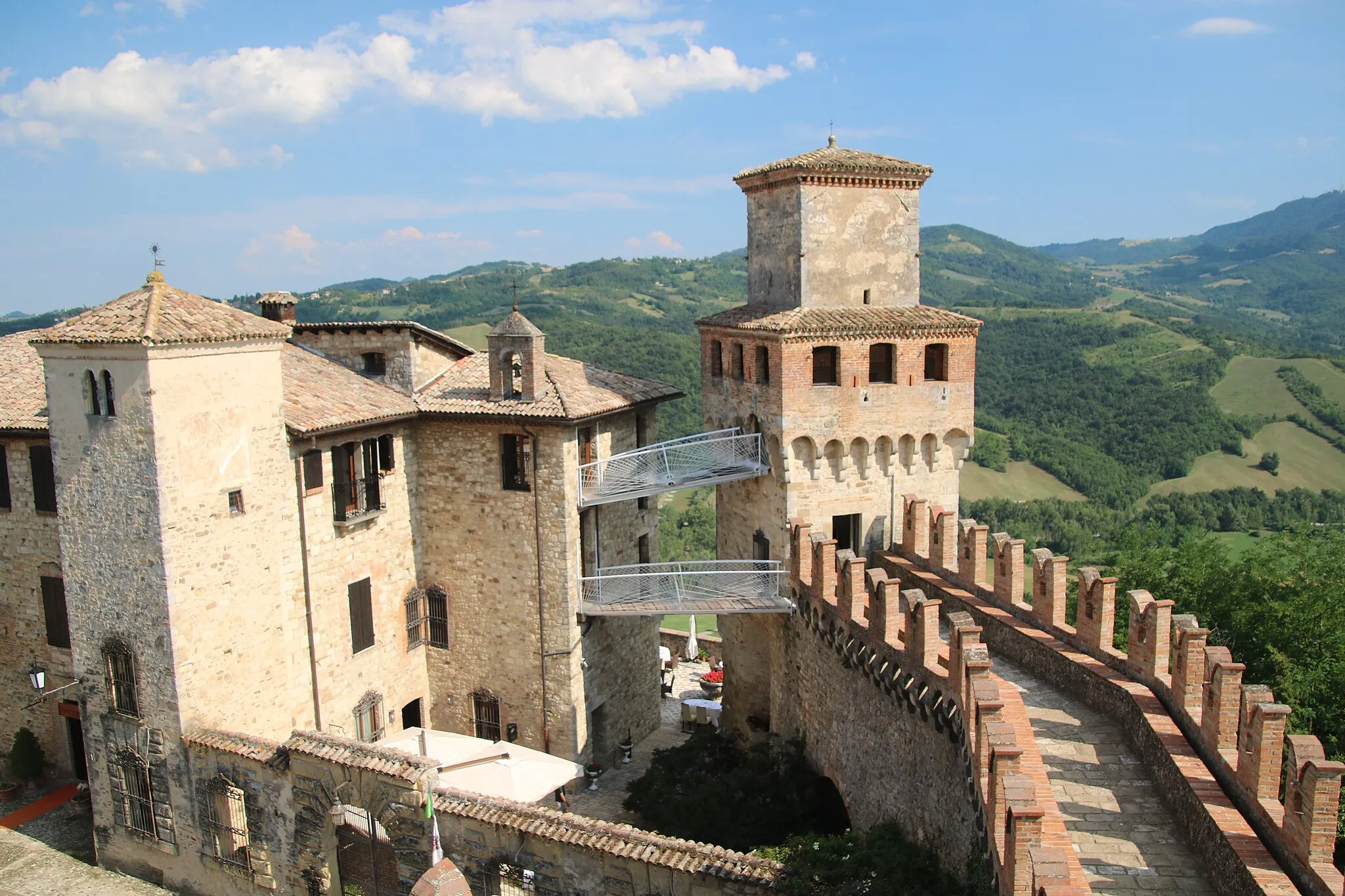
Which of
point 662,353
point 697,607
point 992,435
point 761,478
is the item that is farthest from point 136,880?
point 992,435

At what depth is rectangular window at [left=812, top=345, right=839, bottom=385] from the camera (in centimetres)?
2103

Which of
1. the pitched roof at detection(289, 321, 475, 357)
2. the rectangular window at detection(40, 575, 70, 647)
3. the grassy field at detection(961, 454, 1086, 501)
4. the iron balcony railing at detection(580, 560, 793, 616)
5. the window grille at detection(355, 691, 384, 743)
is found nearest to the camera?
the iron balcony railing at detection(580, 560, 793, 616)

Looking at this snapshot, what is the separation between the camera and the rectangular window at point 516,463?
21.0 m

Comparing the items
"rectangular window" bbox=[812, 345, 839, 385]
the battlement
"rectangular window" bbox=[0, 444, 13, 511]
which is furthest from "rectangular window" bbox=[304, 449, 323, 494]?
the battlement

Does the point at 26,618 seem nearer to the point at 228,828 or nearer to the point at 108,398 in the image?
the point at 228,828

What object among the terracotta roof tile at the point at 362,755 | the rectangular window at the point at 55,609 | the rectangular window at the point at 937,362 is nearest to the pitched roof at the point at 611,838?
the terracotta roof tile at the point at 362,755

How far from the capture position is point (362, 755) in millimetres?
17250

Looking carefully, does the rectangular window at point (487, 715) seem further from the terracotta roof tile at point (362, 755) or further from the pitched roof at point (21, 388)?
the pitched roof at point (21, 388)

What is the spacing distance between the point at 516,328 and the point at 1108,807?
45.3 feet

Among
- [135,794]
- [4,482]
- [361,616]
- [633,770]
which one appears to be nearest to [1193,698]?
[633,770]

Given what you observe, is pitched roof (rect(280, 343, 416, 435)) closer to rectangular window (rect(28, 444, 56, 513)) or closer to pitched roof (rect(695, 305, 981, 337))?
rectangular window (rect(28, 444, 56, 513))

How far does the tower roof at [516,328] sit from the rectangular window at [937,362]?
25.9 ft

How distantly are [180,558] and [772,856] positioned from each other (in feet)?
35.5

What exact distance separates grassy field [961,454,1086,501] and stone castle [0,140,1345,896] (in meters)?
59.4
